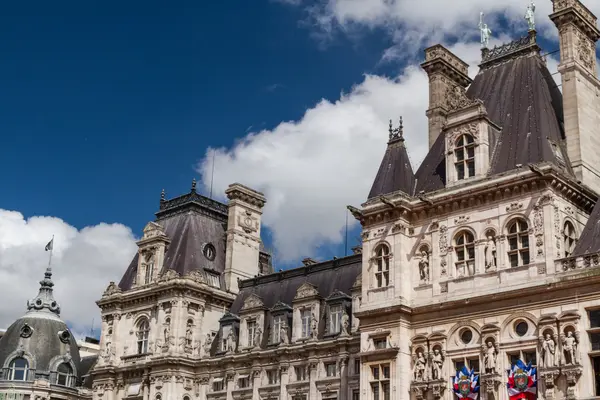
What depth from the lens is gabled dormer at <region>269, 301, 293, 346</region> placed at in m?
61.4

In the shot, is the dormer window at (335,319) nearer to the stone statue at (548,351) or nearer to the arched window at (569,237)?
the arched window at (569,237)

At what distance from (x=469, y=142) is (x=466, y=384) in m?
13.2

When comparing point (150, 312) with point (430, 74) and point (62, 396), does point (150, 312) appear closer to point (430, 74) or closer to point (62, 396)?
point (62, 396)

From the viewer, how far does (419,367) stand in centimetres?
4675

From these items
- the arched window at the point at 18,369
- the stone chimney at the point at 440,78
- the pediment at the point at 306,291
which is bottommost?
the arched window at the point at 18,369

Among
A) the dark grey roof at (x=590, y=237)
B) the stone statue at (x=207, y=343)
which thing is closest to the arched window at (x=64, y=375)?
the stone statue at (x=207, y=343)

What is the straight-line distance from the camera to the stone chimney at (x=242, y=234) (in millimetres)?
71812

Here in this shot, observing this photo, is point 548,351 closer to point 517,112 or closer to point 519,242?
point 519,242

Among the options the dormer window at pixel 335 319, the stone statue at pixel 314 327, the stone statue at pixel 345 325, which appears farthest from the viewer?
the stone statue at pixel 314 327

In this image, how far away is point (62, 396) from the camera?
81.4 metres

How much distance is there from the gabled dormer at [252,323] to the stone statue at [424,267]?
17725mm

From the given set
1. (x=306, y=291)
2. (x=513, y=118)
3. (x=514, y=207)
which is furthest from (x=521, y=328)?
(x=306, y=291)

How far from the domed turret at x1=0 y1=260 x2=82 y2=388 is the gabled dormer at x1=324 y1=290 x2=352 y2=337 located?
3350cm

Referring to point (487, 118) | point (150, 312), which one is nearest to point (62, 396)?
point (150, 312)
